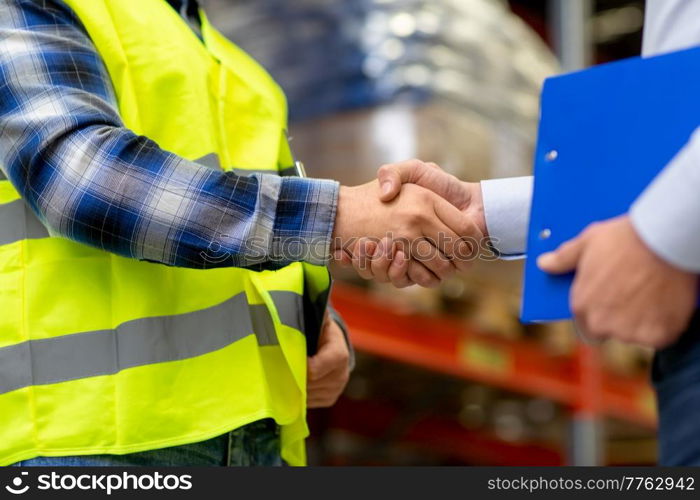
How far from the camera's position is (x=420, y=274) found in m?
1.55

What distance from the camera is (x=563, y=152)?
1.17m

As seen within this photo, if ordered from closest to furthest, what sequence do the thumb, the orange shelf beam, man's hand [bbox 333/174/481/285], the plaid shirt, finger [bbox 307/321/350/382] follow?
the thumb → the plaid shirt → man's hand [bbox 333/174/481/285] → finger [bbox 307/321/350/382] → the orange shelf beam

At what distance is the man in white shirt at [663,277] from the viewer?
96 centimetres

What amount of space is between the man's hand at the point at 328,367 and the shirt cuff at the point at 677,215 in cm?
80

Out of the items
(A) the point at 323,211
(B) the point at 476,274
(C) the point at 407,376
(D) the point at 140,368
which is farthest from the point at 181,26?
(C) the point at 407,376

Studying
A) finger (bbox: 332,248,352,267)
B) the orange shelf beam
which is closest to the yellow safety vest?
finger (bbox: 332,248,352,267)

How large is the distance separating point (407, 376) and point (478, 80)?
1.98 metres

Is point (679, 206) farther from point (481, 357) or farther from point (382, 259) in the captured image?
point (481, 357)

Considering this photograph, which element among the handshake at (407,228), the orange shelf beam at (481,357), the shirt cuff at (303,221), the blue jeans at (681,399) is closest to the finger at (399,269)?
the handshake at (407,228)

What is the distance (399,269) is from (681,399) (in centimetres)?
55

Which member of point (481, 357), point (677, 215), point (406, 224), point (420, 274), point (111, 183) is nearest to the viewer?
point (677, 215)

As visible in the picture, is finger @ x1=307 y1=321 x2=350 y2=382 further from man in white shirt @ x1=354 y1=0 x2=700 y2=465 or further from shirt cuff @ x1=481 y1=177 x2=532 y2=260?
man in white shirt @ x1=354 y1=0 x2=700 y2=465

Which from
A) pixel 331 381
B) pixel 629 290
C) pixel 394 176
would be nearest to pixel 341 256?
pixel 394 176

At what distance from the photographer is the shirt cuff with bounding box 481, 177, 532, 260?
1.55 metres
